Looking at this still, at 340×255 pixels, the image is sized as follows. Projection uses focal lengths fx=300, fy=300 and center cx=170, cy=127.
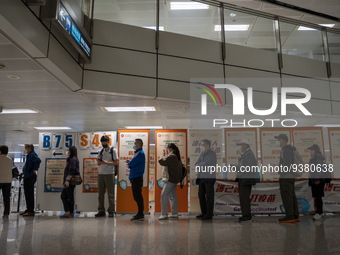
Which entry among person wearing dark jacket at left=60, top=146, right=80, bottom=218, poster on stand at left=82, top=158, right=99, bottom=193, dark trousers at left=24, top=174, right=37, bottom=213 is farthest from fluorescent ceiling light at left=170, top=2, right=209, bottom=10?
dark trousers at left=24, top=174, right=37, bottom=213

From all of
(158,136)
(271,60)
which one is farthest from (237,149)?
(271,60)

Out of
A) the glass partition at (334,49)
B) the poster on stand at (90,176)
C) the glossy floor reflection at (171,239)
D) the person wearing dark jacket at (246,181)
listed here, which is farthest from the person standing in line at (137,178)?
the glass partition at (334,49)

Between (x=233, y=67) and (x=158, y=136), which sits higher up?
(x=233, y=67)

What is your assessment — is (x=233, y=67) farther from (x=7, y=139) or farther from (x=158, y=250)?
(x=7, y=139)

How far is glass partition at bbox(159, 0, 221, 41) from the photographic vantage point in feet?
22.9

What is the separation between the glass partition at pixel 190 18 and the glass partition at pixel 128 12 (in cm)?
26

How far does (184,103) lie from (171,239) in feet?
12.2

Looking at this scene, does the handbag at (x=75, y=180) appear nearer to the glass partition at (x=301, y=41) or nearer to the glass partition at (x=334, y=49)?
the glass partition at (x=301, y=41)

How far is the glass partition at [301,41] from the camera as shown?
8117 mm

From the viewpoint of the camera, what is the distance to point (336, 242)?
A: 361 cm

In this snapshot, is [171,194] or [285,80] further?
[285,80]

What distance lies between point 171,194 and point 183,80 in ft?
8.33

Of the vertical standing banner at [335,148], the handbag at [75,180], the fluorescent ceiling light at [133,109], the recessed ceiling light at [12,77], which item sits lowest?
the handbag at [75,180]

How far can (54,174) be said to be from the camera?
7.78 meters
